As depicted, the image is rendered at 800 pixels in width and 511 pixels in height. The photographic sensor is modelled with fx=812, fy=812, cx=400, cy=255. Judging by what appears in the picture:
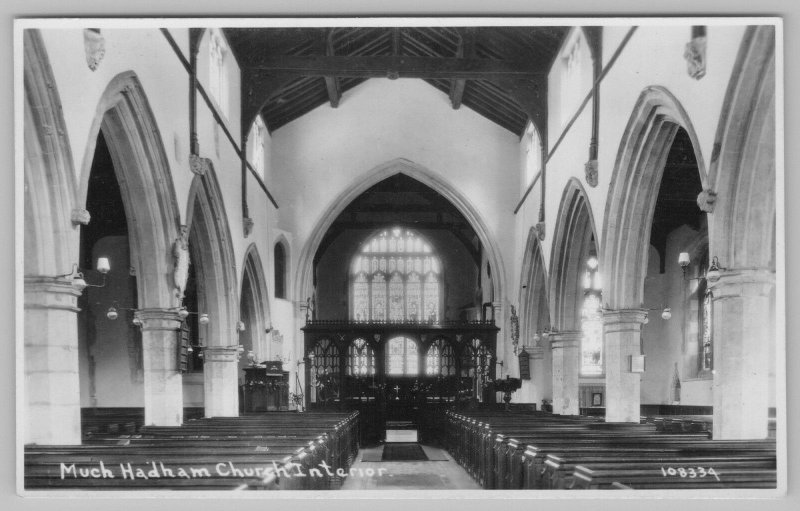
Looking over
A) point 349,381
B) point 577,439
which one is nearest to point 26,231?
point 577,439

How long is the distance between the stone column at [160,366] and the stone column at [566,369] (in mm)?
8839

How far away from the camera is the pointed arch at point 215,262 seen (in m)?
15.5

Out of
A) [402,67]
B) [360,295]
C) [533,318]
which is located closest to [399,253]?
[360,295]

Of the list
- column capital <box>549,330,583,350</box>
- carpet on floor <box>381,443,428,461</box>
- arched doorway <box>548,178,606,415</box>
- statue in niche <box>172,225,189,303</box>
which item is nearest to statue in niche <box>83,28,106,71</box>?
statue in niche <box>172,225,189,303</box>

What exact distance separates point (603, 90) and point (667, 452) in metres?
7.91

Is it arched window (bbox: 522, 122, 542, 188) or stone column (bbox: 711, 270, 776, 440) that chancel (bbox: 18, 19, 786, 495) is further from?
arched window (bbox: 522, 122, 542, 188)

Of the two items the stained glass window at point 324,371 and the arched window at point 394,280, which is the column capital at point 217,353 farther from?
the arched window at point 394,280

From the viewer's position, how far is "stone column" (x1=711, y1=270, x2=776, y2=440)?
8.59 metres

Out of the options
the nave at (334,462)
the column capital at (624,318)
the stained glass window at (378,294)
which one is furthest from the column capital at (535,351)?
the nave at (334,462)

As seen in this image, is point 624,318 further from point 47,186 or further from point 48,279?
point 47,186

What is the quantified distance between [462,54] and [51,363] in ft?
41.5

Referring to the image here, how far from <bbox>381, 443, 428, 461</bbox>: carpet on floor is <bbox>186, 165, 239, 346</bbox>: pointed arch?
407 cm

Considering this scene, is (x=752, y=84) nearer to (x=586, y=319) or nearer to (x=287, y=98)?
(x=287, y=98)

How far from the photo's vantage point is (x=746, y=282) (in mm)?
8719
